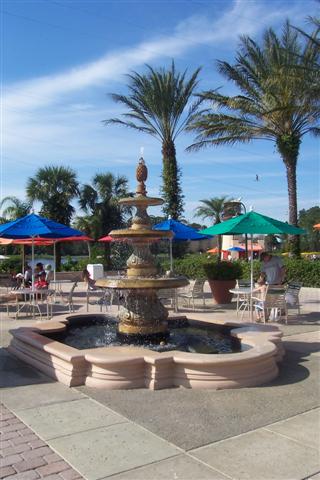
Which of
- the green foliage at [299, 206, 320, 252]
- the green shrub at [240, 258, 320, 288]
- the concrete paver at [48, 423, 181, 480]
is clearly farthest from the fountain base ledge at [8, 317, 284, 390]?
the green foliage at [299, 206, 320, 252]

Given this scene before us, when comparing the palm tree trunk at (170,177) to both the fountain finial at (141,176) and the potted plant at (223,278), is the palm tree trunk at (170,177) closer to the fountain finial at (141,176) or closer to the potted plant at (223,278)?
the potted plant at (223,278)

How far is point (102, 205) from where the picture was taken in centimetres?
3528

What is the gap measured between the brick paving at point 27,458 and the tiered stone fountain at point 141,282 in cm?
320

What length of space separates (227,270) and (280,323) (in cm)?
386

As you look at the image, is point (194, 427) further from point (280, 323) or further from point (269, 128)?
point (269, 128)

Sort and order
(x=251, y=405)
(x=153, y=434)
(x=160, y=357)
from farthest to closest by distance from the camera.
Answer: (x=160, y=357), (x=251, y=405), (x=153, y=434)

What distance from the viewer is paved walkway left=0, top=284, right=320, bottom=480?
3.73 m

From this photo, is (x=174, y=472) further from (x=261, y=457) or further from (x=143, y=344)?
(x=143, y=344)

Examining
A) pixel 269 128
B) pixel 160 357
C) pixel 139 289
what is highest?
pixel 269 128

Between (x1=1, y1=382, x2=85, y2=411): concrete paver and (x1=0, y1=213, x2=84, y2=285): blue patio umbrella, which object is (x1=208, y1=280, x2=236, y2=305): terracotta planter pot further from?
(x1=1, y1=382, x2=85, y2=411): concrete paver

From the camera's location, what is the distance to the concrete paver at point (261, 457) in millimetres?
3666

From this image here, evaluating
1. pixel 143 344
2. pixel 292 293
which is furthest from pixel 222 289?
pixel 143 344

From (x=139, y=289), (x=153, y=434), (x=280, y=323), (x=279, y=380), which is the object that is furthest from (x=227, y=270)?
(x=153, y=434)

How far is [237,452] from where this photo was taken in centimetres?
402
